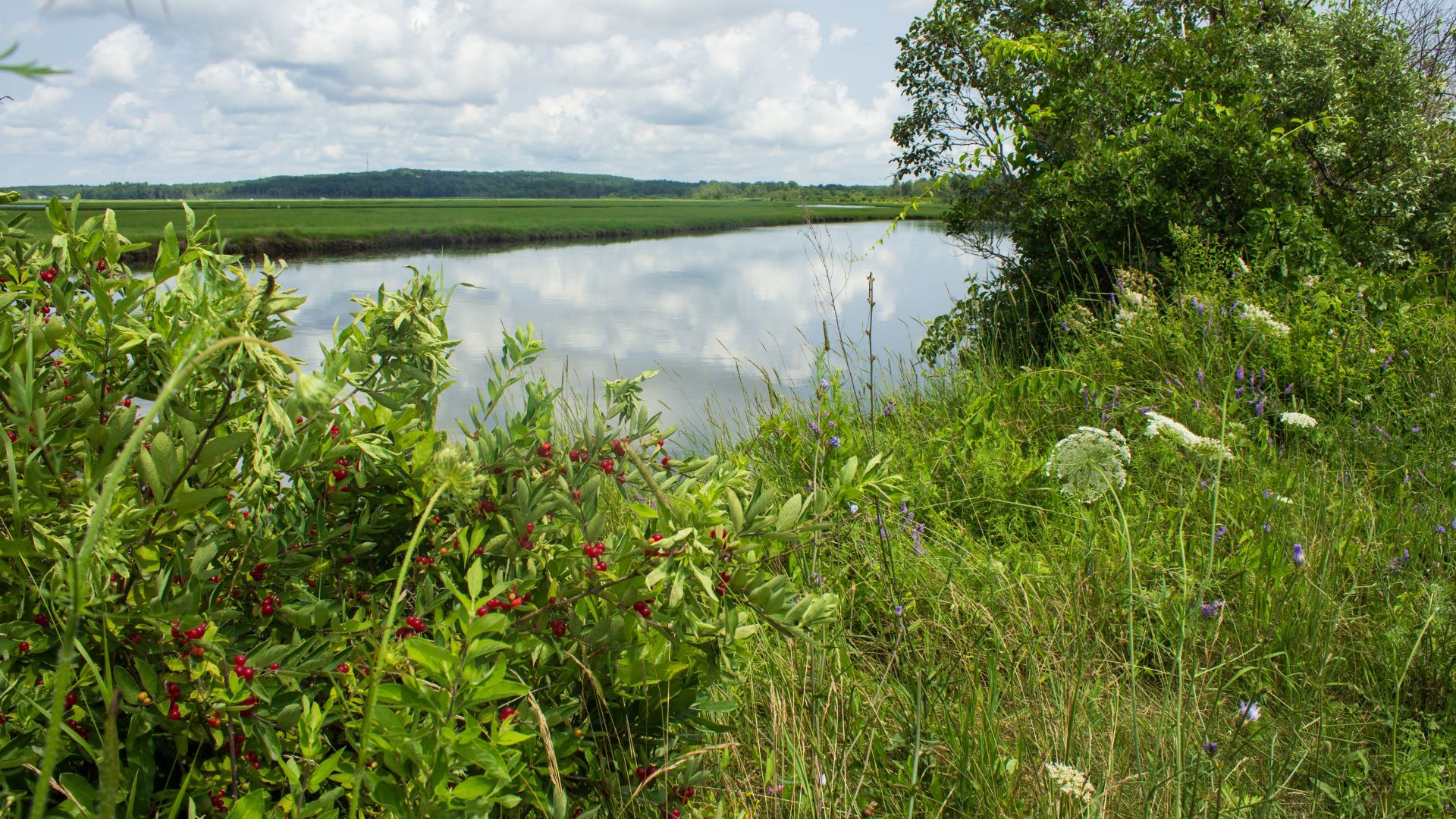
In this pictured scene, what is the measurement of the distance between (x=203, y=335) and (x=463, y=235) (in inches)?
1595

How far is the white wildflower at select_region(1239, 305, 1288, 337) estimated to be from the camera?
3.94m

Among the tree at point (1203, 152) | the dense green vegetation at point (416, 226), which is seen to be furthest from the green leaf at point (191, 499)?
the dense green vegetation at point (416, 226)

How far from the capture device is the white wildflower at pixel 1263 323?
3943 millimetres

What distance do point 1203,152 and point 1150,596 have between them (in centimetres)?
438

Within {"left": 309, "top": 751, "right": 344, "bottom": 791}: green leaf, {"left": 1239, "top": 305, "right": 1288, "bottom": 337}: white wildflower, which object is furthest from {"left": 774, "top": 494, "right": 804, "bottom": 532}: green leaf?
{"left": 1239, "top": 305, "right": 1288, "bottom": 337}: white wildflower

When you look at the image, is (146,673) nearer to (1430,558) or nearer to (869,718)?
(869,718)

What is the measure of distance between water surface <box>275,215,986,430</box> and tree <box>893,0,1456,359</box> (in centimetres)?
111

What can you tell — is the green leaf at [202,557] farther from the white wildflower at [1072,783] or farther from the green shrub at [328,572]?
the white wildflower at [1072,783]

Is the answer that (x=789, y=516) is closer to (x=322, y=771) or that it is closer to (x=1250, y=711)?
(x=322, y=771)

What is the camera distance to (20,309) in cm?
146

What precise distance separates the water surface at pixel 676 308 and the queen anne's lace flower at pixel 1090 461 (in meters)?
A: 1.36

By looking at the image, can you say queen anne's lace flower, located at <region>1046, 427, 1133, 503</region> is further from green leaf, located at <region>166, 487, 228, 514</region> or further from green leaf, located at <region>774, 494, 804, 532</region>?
green leaf, located at <region>166, 487, 228, 514</region>

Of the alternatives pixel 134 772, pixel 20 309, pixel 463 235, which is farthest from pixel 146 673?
pixel 463 235

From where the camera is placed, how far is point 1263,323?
156 inches
